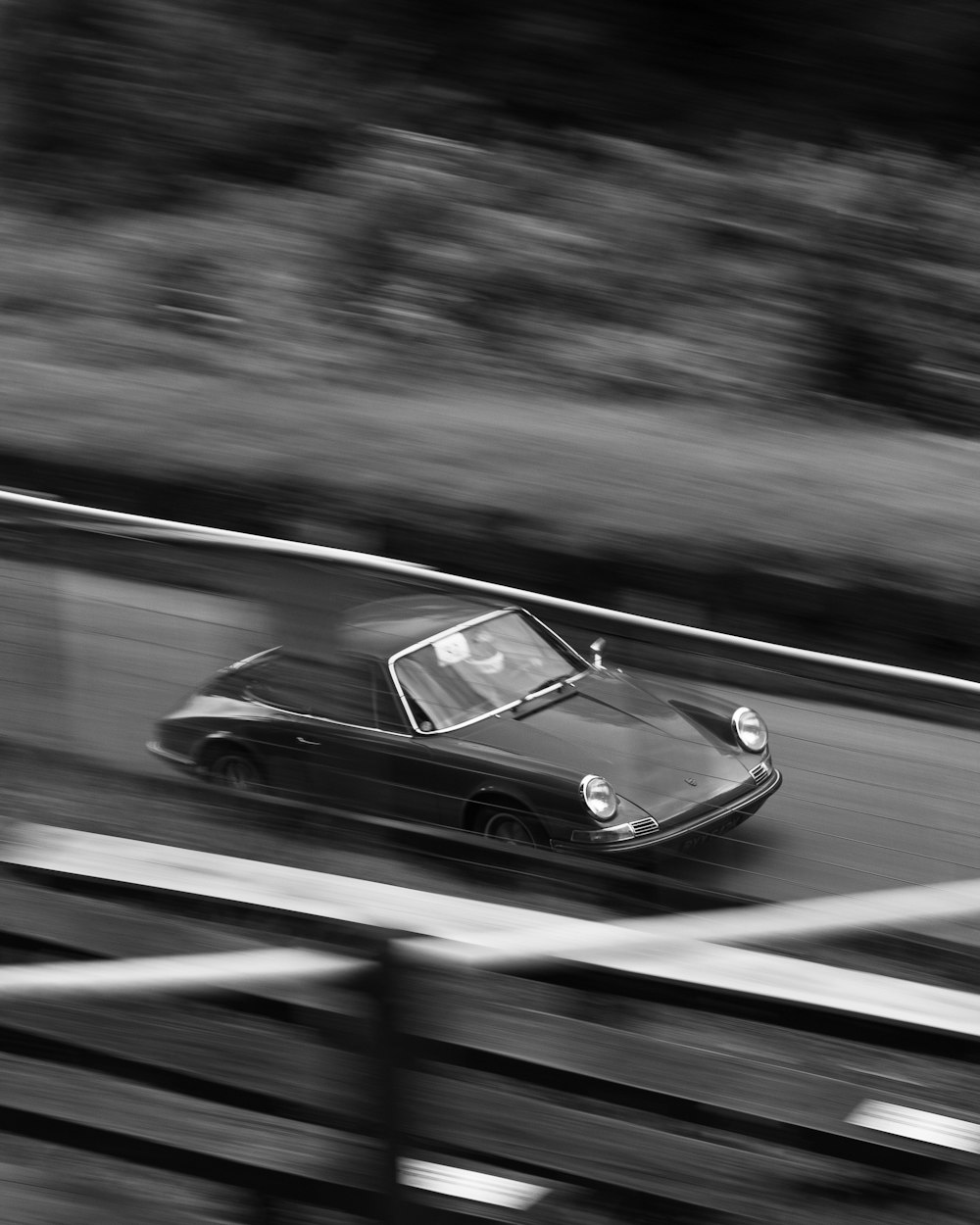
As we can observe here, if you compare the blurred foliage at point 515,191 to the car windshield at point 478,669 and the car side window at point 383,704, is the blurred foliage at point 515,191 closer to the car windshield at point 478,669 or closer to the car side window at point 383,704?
the car windshield at point 478,669

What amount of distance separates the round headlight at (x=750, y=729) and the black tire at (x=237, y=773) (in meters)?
1.10

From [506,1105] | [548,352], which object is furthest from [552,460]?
[506,1105]

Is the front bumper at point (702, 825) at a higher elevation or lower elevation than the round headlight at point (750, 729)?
lower

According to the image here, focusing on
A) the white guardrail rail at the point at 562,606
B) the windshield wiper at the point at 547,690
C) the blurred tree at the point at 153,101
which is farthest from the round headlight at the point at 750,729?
the blurred tree at the point at 153,101

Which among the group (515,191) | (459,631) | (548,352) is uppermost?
(515,191)

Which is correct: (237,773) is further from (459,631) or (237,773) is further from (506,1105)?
(506,1105)

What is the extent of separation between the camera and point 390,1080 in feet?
6.81

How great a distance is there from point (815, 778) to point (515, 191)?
793cm

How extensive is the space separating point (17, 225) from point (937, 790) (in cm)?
954

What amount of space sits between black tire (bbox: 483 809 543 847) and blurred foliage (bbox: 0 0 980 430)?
5.86 metres

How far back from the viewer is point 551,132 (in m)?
10.7

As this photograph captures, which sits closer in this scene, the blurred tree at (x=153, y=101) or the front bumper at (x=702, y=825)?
the front bumper at (x=702, y=825)

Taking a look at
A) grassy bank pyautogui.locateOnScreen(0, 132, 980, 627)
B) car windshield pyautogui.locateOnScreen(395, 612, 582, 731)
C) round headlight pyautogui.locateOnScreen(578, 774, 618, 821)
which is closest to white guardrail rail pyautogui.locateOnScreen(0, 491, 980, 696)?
car windshield pyautogui.locateOnScreen(395, 612, 582, 731)

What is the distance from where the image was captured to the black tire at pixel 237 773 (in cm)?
338
